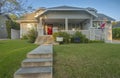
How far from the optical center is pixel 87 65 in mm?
6582

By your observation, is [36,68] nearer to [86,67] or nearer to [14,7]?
[86,67]

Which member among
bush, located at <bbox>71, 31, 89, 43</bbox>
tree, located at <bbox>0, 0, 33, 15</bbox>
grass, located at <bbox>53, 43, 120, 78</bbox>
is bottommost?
grass, located at <bbox>53, 43, 120, 78</bbox>

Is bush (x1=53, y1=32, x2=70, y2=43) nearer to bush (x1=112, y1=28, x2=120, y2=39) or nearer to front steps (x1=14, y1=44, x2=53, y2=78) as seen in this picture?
front steps (x1=14, y1=44, x2=53, y2=78)

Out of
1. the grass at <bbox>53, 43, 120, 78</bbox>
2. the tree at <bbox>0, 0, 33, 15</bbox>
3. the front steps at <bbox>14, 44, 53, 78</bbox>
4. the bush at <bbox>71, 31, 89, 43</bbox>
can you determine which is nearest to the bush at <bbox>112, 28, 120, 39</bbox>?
the bush at <bbox>71, 31, 89, 43</bbox>

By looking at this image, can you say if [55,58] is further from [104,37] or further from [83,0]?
[83,0]

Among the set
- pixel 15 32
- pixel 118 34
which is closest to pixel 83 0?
pixel 118 34

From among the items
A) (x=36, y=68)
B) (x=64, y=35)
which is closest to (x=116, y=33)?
(x=64, y=35)

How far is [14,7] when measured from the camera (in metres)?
17.9

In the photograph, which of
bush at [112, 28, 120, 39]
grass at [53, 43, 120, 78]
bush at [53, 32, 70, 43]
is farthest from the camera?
→ bush at [112, 28, 120, 39]

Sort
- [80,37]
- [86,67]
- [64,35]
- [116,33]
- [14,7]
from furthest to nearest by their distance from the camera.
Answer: [116,33], [14,7], [80,37], [64,35], [86,67]

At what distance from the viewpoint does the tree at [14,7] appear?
698 inches

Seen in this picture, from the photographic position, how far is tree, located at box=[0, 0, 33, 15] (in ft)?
58.2

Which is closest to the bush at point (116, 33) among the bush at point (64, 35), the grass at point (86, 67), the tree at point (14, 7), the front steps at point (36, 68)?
the bush at point (64, 35)

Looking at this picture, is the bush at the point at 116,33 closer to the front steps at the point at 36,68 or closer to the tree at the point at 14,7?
the tree at the point at 14,7
